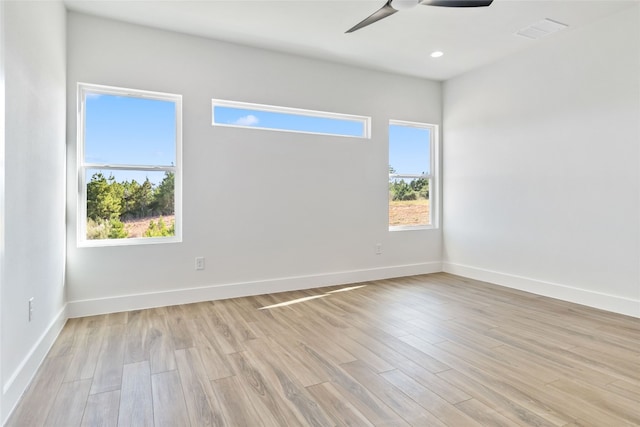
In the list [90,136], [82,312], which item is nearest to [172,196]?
[90,136]

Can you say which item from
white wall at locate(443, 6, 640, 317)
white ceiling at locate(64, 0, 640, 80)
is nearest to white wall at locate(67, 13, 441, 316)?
white ceiling at locate(64, 0, 640, 80)

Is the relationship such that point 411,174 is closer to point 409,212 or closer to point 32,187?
point 409,212

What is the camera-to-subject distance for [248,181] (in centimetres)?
399

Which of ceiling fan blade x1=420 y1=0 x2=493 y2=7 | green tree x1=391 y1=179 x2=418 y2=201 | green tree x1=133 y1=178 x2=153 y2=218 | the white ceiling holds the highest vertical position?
the white ceiling

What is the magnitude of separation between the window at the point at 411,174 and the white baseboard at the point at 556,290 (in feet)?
3.10

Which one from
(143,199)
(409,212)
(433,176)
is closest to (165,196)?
(143,199)

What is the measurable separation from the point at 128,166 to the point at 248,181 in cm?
120

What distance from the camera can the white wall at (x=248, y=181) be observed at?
3.40 m

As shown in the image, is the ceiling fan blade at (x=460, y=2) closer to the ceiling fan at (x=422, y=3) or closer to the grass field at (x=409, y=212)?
the ceiling fan at (x=422, y=3)

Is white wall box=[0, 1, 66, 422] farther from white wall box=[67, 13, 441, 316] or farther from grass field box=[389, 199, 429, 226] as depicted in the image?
grass field box=[389, 199, 429, 226]

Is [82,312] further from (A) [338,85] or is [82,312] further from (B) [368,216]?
(A) [338,85]

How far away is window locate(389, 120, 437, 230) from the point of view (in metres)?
5.08

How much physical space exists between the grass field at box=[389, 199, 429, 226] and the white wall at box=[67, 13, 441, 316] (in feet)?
0.67

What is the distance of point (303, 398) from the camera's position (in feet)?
6.31
